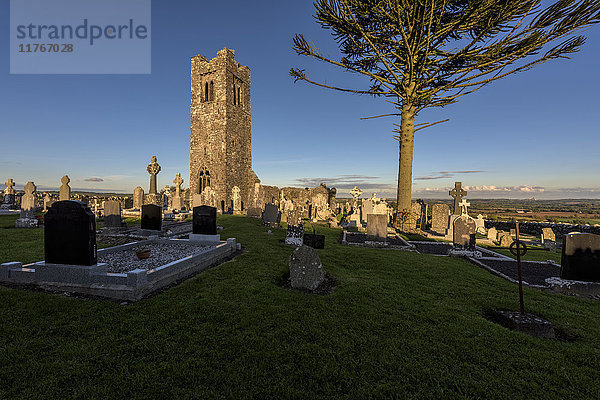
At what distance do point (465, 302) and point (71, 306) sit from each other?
24.0 feet

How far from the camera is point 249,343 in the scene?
332 cm

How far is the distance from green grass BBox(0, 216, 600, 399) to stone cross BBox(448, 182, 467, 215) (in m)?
14.8

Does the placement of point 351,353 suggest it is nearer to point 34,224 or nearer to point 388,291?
point 388,291

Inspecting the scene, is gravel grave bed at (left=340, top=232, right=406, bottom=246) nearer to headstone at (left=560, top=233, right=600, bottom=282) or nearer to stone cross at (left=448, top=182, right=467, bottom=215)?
headstone at (left=560, top=233, right=600, bottom=282)

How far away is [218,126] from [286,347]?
30.3 meters

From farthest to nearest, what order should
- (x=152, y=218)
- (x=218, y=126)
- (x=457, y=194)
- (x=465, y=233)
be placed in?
(x=218, y=126) < (x=457, y=194) < (x=152, y=218) < (x=465, y=233)

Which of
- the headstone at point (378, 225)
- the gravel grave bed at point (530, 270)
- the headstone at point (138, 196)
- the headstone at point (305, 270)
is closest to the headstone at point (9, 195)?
the headstone at point (138, 196)

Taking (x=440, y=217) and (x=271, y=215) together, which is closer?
(x=271, y=215)

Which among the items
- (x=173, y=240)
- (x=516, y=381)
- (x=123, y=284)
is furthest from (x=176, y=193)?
(x=516, y=381)

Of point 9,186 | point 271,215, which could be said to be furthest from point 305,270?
point 9,186

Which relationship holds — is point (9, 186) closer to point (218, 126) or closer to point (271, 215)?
point (218, 126)

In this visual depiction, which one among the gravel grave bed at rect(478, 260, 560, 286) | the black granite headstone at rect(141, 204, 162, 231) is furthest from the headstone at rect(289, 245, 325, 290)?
the black granite headstone at rect(141, 204, 162, 231)

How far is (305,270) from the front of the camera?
217 inches

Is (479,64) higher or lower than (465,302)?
higher
